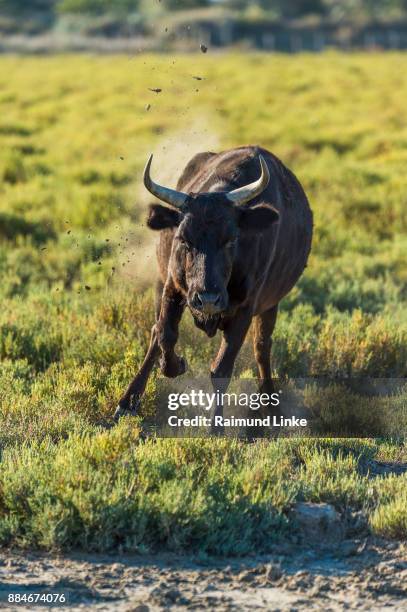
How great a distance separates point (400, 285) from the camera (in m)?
13.4

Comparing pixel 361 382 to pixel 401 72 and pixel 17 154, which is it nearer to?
pixel 17 154

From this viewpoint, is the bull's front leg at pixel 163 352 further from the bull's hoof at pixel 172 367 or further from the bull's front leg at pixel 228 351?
the bull's front leg at pixel 228 351

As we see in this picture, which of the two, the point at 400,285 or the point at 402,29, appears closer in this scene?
the point at 400,285

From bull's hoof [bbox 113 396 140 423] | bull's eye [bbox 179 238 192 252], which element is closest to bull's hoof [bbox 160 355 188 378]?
bull's hoof [bbox 113 396 140 423]

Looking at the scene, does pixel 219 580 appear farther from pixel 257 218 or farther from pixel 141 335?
pixel 141 335

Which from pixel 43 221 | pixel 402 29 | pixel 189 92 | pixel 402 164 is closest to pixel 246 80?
pixel 189 92

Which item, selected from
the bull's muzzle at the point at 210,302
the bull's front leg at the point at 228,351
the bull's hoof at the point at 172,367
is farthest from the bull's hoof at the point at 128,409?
the bull's muzzle at the point at 210,302

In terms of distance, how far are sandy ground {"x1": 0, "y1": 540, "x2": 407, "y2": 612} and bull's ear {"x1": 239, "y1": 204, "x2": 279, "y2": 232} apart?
234cm

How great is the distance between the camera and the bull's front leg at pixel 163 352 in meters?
7.82

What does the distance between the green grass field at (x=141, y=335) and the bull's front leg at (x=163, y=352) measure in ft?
0.58

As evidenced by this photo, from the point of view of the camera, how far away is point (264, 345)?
9.06 meters

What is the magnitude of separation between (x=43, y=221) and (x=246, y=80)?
22.7m

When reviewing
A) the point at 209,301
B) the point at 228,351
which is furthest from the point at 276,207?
the point at 209,301

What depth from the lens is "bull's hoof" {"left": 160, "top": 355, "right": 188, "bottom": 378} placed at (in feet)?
26.0
